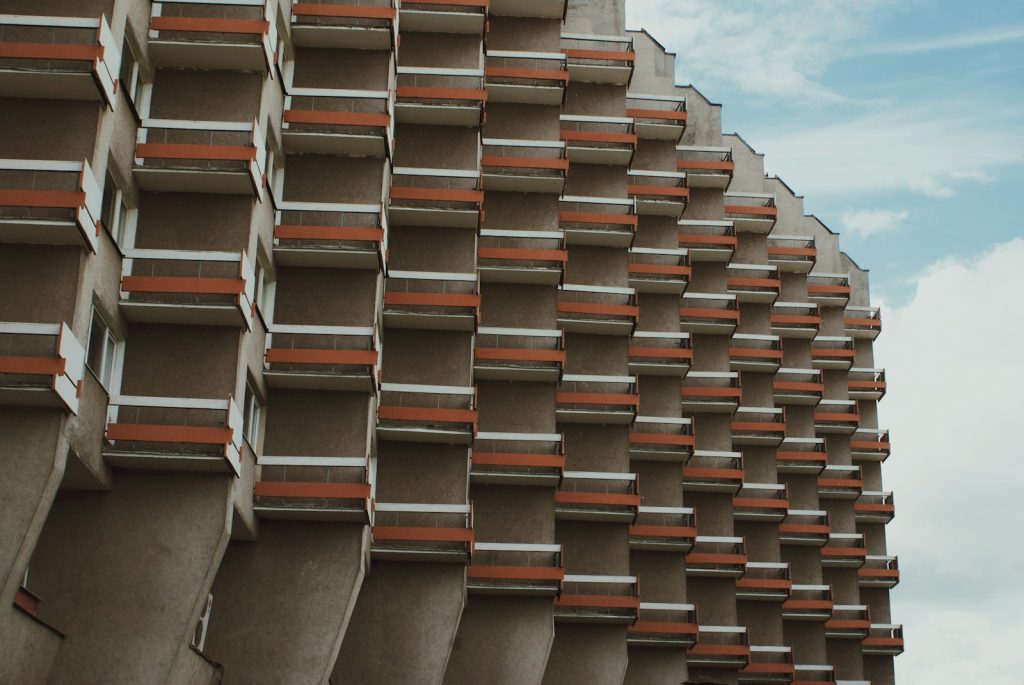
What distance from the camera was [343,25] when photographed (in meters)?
43.8

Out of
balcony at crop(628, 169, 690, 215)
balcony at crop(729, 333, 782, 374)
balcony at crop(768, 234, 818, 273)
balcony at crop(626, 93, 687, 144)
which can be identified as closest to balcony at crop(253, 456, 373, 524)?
balcony at crop(628, 169, 690, 215)

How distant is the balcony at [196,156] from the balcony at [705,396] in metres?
34.8

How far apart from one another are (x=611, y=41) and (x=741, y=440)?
19924 millimetres

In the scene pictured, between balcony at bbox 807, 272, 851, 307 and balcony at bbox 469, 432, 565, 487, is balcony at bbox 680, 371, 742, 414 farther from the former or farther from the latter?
balcony at bbox 469, 432, 565, 487

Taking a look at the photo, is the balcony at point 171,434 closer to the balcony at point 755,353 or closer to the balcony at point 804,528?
the balcony at point 755,353

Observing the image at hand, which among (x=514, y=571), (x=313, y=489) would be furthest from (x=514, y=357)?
(x=313, y=489)

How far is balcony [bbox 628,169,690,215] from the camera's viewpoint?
66.3 m

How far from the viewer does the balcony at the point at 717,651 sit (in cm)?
6462

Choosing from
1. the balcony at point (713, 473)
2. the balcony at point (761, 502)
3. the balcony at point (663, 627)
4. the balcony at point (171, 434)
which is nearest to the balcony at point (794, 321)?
the balcony at point (761, 502)

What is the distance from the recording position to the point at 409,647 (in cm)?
4391

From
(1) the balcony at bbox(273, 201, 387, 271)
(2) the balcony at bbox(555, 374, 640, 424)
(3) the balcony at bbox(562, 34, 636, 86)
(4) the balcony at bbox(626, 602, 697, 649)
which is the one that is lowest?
(4) the balcony at bbox(626, 602, 697, 649)

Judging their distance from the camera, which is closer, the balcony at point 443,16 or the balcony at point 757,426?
the balcony at point 443,16

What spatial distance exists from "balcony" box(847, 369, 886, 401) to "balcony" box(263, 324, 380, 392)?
159 ft

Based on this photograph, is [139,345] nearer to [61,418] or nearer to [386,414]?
[61,418]
